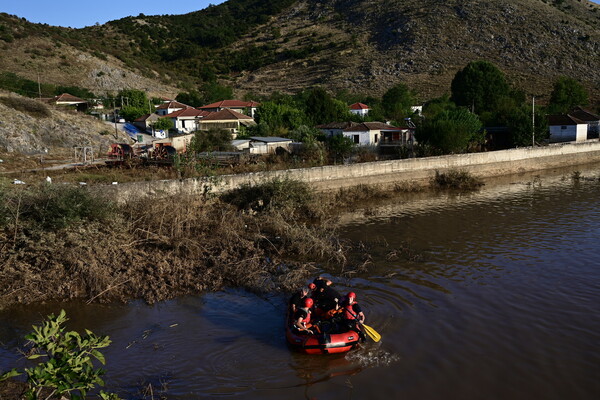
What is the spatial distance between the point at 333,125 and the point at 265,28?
95636 millimetres

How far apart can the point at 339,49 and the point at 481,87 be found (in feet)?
141

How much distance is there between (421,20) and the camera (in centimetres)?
10356

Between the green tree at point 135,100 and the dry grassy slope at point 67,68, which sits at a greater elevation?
the dry grassy slope at point 67,68

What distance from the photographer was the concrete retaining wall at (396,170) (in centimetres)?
2392

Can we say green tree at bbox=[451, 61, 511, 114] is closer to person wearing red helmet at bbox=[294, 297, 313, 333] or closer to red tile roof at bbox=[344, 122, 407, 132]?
red tile roof at bbox=[344, 122, 407, 132]

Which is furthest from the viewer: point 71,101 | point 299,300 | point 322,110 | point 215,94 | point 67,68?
point 67,68

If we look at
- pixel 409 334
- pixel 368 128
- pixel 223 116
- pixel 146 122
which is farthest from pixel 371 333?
pixel 146 122

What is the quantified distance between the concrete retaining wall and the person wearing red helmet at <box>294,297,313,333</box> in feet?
38.5

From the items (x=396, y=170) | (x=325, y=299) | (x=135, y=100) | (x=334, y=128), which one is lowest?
(x=325, y=299)

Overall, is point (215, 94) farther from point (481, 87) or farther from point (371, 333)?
point (371, 333)

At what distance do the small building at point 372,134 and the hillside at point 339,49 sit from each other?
128 ft

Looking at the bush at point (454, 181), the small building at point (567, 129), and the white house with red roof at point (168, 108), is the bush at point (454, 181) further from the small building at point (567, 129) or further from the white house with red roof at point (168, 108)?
the white house with red roof at point (168, 108)

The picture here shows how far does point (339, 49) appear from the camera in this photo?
104438 mm

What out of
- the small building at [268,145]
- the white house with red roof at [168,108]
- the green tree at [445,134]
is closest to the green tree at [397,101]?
the green tree at [445,134]
